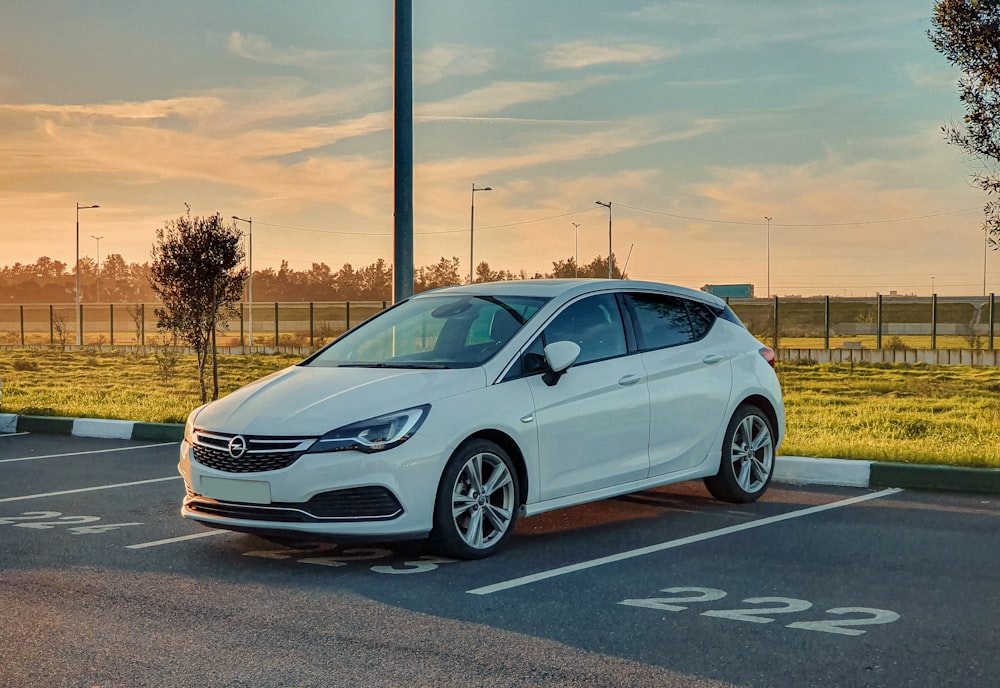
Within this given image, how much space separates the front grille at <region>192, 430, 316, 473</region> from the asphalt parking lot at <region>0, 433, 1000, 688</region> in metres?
0.56

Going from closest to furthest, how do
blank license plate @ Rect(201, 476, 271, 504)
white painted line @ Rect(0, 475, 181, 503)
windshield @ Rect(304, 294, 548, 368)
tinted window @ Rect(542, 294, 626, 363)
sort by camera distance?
1. blank license plate @ Rect(201, 476, 271, 504)
2. windshield @ Rect(304, 294, 548, 368)
3. tinted window @ Rect(542, 294, 626, 363)
4. white painted line @ Rect(0, 475, 181, 503)

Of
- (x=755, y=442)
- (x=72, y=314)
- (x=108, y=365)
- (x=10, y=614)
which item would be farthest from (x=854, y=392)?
(x=72, y=314)

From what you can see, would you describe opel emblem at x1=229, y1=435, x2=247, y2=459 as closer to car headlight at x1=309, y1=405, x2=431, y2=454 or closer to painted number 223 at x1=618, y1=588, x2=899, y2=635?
car headlight at x1=309, y1=405, x2=431, y2=454

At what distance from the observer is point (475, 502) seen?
6551mm

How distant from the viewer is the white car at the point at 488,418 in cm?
623

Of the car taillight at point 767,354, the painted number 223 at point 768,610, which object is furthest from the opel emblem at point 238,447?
the car taillight at point 767,354

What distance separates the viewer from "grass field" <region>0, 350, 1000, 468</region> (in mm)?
11398

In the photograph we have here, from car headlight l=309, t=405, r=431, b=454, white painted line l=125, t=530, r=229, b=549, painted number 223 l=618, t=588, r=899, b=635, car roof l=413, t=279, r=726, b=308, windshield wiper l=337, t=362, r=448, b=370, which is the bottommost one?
white painted line l=125, t=530, r=229, b=549

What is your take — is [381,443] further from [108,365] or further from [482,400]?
[108,365]

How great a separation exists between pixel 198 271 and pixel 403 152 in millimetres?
7211

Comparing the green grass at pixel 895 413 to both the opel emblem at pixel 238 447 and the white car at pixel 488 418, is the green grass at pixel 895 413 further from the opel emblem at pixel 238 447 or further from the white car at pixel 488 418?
the opel emblem at pixel 238 447

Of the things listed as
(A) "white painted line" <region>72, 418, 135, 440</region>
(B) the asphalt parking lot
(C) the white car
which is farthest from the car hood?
(A) "white painted line" <region>72, 418, 135, 440</region>

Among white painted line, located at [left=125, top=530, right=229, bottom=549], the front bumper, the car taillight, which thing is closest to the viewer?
the front bumper

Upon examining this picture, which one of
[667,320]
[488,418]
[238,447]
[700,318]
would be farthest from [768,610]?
[700,318]
